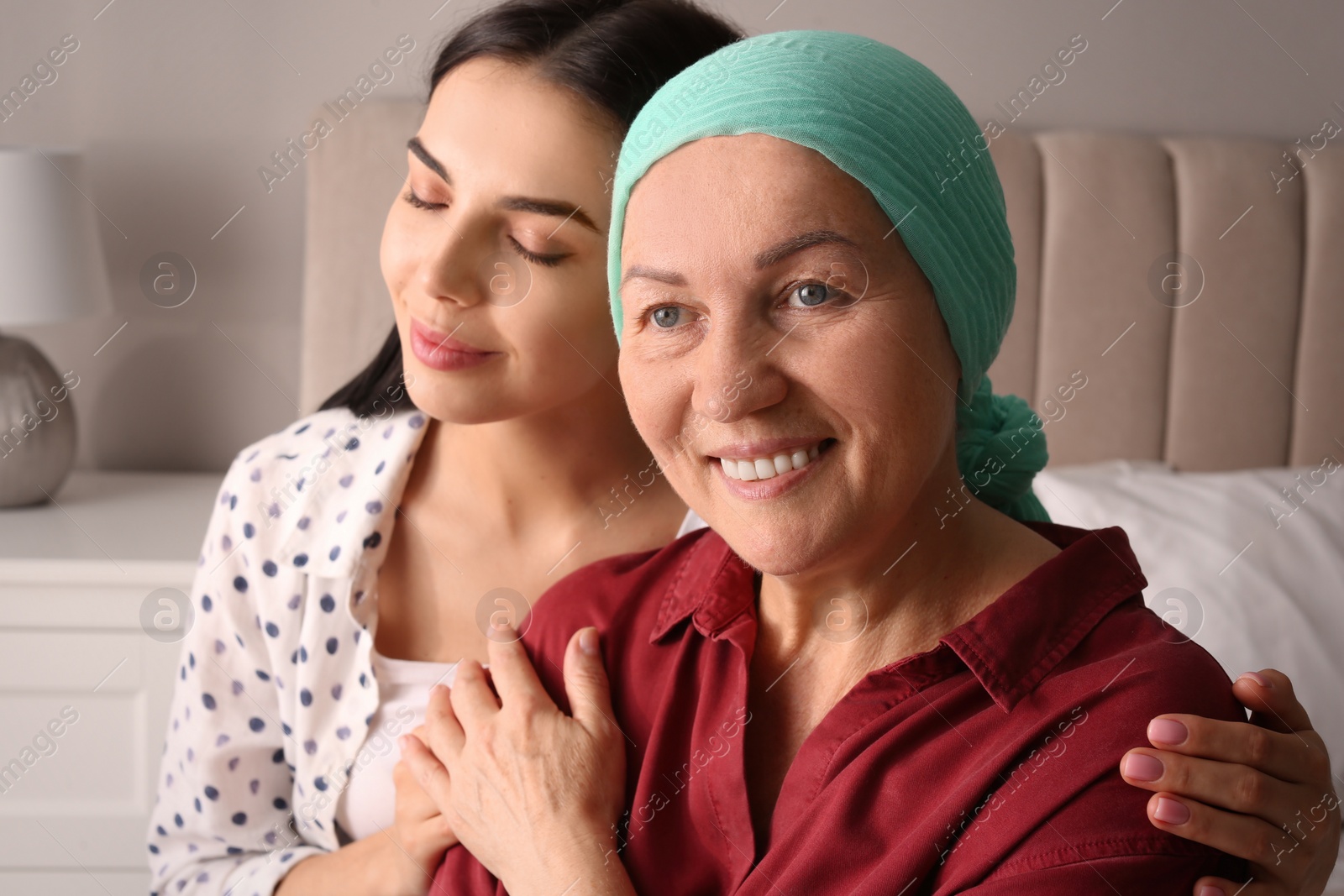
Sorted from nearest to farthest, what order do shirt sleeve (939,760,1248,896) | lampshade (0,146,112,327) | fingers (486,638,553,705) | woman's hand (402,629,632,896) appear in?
shirt sleeve (939,760,1248,896) → woman's hand (402,629,632,896) → fingers (486,638,553,705) → lampshade (0,146,112,327)

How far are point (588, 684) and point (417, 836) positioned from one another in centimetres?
24

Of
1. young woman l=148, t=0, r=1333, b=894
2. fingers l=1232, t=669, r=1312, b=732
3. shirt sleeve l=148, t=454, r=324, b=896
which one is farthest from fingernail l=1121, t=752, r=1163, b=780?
shirt sleeve l=148, t=454, r=324, b=896

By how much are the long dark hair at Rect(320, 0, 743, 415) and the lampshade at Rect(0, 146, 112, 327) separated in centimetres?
112

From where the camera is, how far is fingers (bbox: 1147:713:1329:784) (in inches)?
28.5

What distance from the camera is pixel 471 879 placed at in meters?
1.00

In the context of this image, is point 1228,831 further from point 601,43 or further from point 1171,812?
point 601,43

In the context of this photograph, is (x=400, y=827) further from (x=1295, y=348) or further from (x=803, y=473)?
(x=1295, y=348)

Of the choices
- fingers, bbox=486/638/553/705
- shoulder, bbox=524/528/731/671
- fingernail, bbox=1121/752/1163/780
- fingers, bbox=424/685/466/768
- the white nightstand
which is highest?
fingernail, bbox=1121/752/1163/780

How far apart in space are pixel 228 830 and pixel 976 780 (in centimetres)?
95

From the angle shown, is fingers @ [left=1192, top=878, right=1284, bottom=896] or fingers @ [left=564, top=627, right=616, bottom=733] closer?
fingers @ [left=1192, top=878, right=1284, bottom=896]

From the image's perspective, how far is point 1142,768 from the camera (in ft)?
2.32

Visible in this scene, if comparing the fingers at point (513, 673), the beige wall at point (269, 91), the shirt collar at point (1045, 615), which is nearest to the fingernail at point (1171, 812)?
the shirt collar at point (1045, 615)

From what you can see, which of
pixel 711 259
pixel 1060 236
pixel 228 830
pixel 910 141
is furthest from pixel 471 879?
pixel 1060 236

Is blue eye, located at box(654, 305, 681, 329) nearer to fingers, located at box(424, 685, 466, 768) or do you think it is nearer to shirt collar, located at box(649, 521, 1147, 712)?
shirt collar, located at box(649, 521, 1147, 712)
